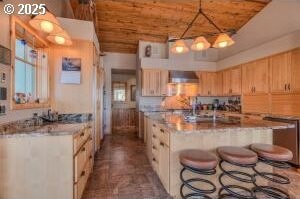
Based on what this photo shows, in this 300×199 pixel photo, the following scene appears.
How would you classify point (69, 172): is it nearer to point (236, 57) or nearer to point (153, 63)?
point (153, 63)

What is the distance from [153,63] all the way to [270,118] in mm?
3436

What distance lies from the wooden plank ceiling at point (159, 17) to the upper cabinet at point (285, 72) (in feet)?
5.25

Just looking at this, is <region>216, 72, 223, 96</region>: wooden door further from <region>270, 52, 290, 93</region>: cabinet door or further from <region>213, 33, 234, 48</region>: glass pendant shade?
<region>213, 33, 234, 48</region>: glass pendant shade

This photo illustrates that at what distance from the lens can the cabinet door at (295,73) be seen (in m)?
3.64

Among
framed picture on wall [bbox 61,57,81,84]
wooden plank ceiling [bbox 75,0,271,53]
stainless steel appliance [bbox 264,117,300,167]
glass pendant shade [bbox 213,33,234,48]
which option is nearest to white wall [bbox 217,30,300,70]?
wooden plank ceiling [bbox 75,0,271,53]

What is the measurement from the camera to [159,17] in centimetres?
517

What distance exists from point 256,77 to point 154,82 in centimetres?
276

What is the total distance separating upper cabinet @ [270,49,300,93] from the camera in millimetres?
3688

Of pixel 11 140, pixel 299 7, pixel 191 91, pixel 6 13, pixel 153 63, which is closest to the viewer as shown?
pixel 11 140

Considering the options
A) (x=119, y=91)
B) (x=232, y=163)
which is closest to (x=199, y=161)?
Result: (x=232, y=163)

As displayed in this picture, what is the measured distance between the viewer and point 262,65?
4.58 metres

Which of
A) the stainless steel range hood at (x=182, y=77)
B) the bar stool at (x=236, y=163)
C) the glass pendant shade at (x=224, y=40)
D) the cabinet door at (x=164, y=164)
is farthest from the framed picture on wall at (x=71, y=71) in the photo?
the stainless steel range hood at (x=182, y=77)

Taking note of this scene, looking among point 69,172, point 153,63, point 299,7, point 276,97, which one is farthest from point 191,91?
point 69,172

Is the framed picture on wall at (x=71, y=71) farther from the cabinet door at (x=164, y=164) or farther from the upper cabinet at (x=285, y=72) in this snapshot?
the upper cabinet at (x=285, y=72)
